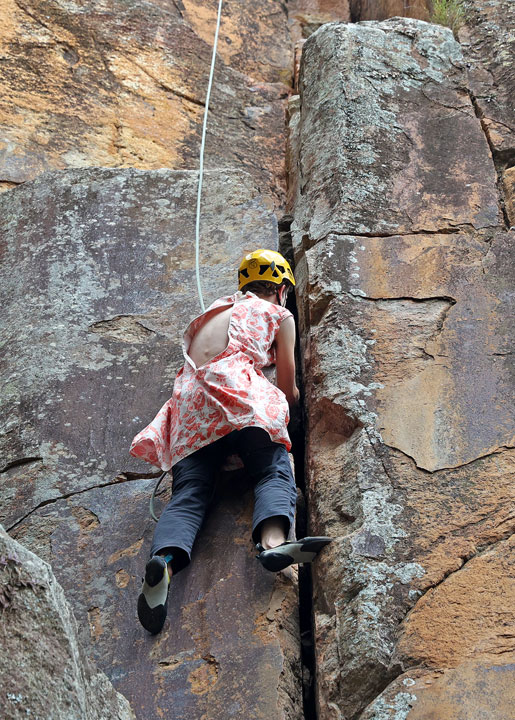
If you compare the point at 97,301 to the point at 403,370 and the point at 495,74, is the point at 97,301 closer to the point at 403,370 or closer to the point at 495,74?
the point at 403,370

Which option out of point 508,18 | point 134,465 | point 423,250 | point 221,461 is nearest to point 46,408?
point 134,465

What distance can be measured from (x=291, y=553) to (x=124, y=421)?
3.15 ft

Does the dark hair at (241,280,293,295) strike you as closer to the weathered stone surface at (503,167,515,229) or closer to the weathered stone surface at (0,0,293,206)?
the weathered stone surface at (503,167,515,229)

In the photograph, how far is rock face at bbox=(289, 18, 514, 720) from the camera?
101 inches

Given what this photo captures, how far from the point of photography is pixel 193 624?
277cm

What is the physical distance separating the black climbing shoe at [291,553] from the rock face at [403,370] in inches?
1.7

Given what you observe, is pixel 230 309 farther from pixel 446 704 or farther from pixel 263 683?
pixel 446 704

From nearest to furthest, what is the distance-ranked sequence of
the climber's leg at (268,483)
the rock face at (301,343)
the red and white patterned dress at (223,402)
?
1. the rock face at (301,343)
2. the climber's leg at (268,483)
3. the red and white patterned dress at (223,402)

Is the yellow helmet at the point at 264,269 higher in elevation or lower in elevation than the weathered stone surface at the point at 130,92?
lower

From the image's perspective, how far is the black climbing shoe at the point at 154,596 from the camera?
262 cm

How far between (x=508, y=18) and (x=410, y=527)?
124 inches

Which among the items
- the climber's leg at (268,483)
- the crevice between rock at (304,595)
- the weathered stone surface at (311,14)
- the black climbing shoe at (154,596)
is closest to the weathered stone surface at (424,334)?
the crevice between rock at (304,595)

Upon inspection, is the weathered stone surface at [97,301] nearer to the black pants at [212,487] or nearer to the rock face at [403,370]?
the black pants at [212,487]

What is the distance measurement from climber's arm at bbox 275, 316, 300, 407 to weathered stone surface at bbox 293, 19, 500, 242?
71cm
